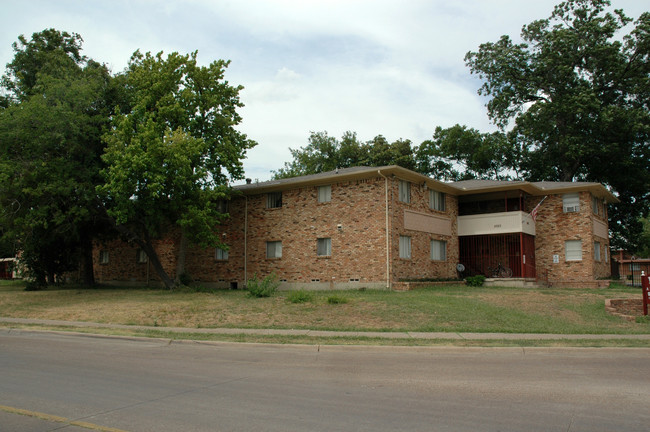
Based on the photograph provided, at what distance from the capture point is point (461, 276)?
29609 mm

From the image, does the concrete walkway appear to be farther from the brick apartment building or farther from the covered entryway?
the covered entryway

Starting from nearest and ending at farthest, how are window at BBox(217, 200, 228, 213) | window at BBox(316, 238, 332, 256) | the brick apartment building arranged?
the brick apartment building, window at BBox(316, 238, 332, 256), window at BBox(217, 200, 228, 213)

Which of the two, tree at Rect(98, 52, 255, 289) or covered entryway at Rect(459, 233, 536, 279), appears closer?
tree at Rect(98, 52, 255, 289)

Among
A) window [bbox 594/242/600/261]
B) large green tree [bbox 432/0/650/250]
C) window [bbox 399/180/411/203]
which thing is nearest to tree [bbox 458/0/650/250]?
large green tree [bbox 432/0/650/250]

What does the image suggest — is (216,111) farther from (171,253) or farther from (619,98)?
(619,98)

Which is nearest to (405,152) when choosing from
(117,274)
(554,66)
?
(554,66)

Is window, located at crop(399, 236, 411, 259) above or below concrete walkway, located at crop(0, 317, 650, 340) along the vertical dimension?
above

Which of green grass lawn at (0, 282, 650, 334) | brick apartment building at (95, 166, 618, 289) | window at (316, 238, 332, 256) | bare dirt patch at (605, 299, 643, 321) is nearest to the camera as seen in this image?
green grass lawn at (0, 282, 650, 334)

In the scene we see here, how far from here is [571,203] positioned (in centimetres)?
2930

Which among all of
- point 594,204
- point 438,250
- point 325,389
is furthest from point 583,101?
point 325,389

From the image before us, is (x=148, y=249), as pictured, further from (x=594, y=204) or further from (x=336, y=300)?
(x=594, y=204)

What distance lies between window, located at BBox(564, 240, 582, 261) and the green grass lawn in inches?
267

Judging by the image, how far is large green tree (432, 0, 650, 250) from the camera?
35.9 metres

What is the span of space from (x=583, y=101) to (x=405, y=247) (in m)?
19.3
